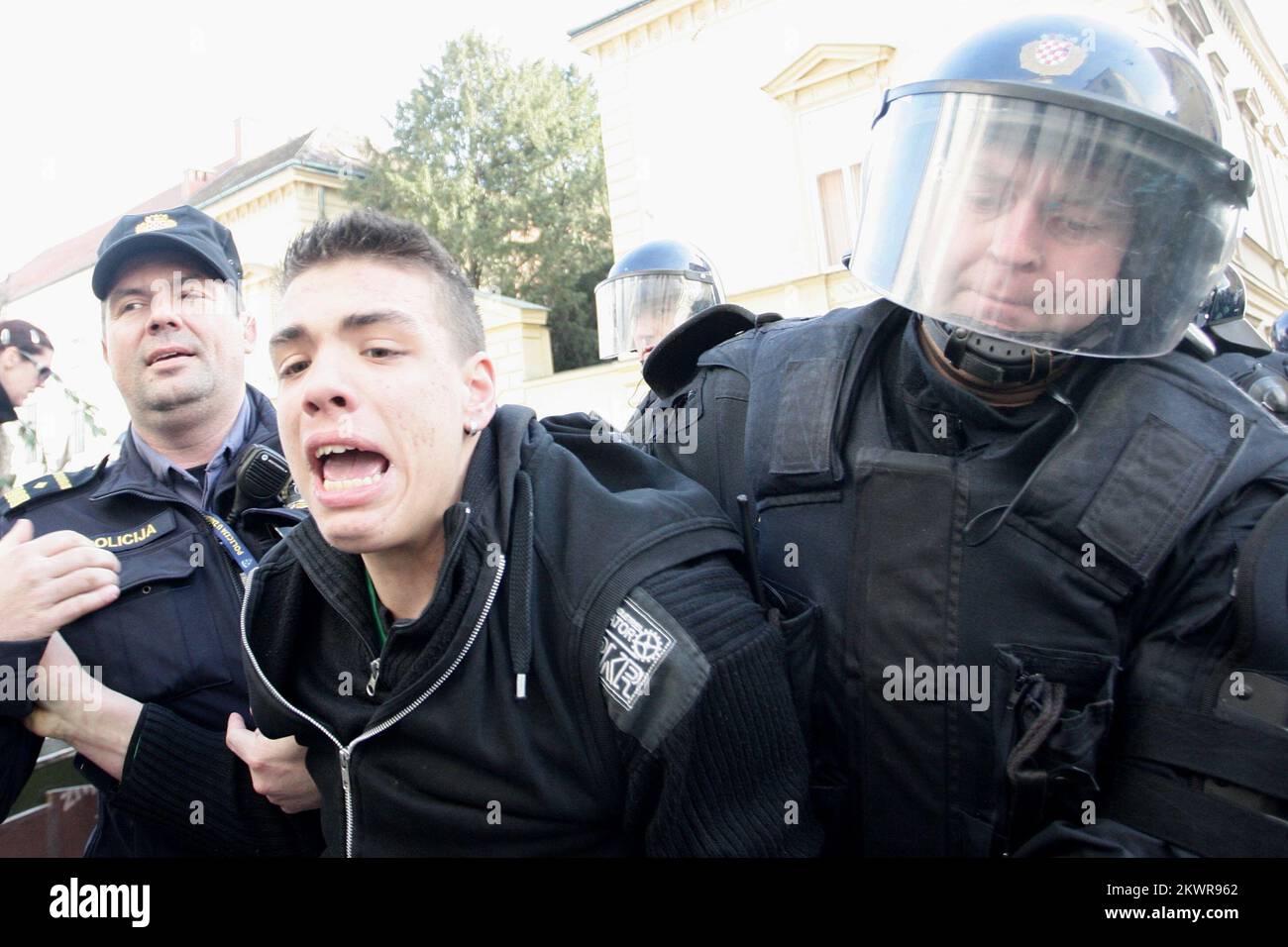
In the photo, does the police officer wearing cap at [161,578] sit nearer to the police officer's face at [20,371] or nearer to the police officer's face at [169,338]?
the police officer's face at [169,338]

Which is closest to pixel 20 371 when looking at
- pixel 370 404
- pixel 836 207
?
pixel 370 404

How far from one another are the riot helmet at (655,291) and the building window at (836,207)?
22.9ft

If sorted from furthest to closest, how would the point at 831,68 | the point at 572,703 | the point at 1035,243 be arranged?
the point at 831,68 → the point at 1035,243 → the point at 572,703

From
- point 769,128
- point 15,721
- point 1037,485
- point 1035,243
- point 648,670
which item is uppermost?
point 769,128

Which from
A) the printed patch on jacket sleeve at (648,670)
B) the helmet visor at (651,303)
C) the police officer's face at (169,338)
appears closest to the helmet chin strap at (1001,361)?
the printed patch on jacket sleeve at (648,670)

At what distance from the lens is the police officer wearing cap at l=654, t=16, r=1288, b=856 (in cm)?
132

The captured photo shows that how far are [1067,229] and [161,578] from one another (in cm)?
192

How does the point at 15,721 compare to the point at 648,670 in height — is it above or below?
below

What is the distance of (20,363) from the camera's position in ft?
10.0

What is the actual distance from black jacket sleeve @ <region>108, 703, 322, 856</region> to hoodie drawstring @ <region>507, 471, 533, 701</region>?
73 centimetres

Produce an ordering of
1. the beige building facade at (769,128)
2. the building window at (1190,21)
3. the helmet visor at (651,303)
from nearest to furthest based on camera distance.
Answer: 1. the helmet visor at (651,303)
2. the building window at (1190,21)
3. the beige building facade at (769,128)

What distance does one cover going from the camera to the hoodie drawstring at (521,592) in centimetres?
140

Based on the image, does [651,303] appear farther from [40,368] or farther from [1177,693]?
[1177,693]

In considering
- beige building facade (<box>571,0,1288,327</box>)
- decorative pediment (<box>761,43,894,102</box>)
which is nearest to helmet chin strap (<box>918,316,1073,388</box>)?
beige building facade (<box>571,0,1288,327</box>)
